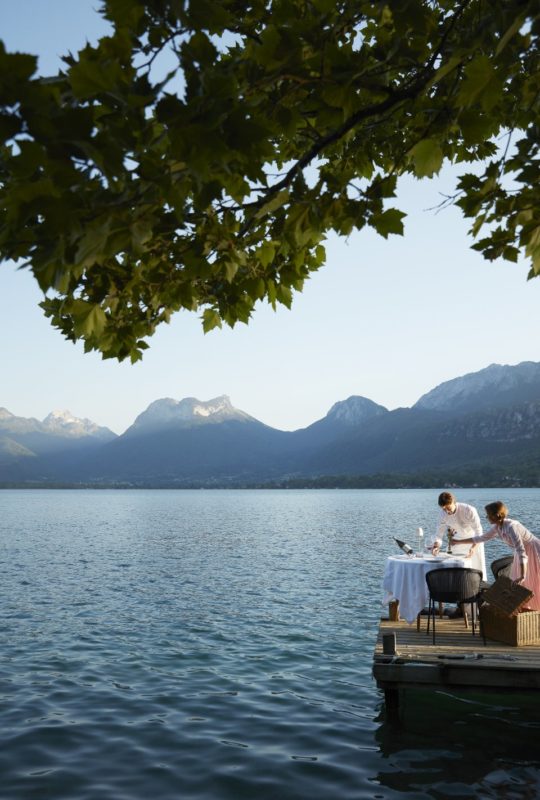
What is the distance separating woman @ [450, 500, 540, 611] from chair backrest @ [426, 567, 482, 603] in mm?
785

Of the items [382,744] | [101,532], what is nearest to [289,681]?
[382,744]

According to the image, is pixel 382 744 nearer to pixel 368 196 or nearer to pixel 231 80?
pixel 368 196

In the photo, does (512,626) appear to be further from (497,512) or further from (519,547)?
(497,512)

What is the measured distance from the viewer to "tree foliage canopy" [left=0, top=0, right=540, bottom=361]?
2596mm

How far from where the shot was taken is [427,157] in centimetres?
371

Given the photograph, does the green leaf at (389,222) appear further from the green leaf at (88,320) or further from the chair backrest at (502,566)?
the chair backrest at (502,566)

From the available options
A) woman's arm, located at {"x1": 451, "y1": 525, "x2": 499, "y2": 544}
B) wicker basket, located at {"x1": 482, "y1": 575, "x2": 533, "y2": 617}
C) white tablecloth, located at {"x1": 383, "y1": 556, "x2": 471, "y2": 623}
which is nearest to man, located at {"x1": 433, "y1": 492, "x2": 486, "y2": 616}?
woman's arm, located at {"x1": 451, "y1": 525, "x2": 499, "y2": 544}

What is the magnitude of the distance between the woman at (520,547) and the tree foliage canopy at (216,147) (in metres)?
7.49

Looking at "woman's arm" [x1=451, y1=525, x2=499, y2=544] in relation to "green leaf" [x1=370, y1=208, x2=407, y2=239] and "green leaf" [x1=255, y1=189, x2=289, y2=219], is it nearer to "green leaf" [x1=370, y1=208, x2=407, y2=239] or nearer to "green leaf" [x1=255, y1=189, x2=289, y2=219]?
"green leaf" [x1=370, y1=208, x2=407, y2=239]

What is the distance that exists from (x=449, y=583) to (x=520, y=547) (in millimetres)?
1418

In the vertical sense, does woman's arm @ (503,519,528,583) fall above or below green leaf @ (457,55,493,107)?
below

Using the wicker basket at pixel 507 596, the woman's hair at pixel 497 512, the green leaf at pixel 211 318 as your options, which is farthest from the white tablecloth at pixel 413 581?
the green leaf at pixel 211 318

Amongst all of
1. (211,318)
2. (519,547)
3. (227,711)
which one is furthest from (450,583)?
(211,318)

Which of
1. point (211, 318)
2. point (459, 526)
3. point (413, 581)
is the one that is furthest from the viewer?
point (459, 526)
